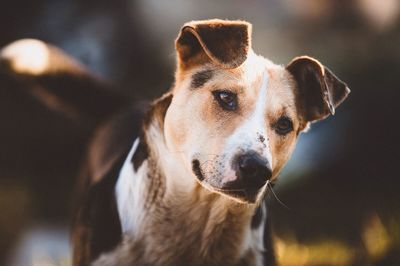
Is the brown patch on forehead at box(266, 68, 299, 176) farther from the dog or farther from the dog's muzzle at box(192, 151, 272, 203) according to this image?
the dog's muzzle at box(192, 151, 272, 203)

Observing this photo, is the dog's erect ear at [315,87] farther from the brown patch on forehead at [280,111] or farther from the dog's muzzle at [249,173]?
the dog's muzzle at [249,173]

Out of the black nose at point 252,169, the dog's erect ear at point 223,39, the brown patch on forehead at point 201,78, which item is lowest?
the black nose at point 252,169

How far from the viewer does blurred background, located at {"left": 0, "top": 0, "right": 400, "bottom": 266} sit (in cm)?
506

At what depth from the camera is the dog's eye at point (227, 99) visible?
8.74 feet

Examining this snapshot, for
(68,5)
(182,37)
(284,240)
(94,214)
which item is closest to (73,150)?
(68,5)

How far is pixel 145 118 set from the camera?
303 cm

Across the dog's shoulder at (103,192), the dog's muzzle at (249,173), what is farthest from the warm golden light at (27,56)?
the dog's muzzle at (249,173)

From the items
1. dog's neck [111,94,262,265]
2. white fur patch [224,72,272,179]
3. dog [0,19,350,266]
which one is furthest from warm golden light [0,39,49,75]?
white fur patch [224,72,272,179]

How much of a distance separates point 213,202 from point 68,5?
339 centimetres

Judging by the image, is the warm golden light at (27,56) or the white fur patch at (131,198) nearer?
the white fur patch at (131,198)

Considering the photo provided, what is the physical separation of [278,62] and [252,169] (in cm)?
277

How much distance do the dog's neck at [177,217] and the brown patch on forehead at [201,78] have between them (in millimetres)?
241

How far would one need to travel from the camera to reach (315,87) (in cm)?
306

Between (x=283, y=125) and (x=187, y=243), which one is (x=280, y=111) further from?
(x=187, y=243)
